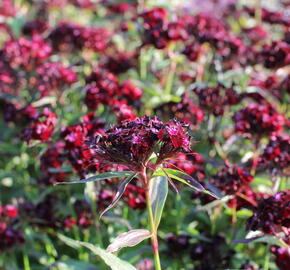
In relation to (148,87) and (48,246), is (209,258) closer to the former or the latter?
(48,246)

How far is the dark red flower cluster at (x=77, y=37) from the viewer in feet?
17.9

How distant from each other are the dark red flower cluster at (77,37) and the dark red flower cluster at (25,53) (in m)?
0.35

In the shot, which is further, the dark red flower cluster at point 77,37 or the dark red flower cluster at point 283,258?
the dark red flower cluster at point 77,37

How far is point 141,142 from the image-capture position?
7.54 ft

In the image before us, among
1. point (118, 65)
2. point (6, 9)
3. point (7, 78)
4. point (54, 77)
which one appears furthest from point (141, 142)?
point (6, 9)

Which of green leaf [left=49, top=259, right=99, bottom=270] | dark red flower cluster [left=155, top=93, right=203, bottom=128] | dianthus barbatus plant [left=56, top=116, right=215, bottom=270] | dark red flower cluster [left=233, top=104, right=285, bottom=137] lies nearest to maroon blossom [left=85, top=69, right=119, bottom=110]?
dark red flower cluster [left=155, top=93, right=203, bottom=128]

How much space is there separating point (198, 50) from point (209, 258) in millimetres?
2504

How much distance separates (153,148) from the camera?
2.37 m

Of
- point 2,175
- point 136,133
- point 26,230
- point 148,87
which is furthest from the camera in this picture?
point 148,87

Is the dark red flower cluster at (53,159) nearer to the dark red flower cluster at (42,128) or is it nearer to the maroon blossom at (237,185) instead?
the dark red flower cluster at (42,128)

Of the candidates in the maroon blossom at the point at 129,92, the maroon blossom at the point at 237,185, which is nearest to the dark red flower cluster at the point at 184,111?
the maroon blossom at the point at 129,92

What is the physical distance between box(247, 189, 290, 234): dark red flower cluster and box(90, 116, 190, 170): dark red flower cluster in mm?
788

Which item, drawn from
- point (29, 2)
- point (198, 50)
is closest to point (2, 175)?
point (198, 50)

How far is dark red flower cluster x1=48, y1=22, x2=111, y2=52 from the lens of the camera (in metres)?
5.45
